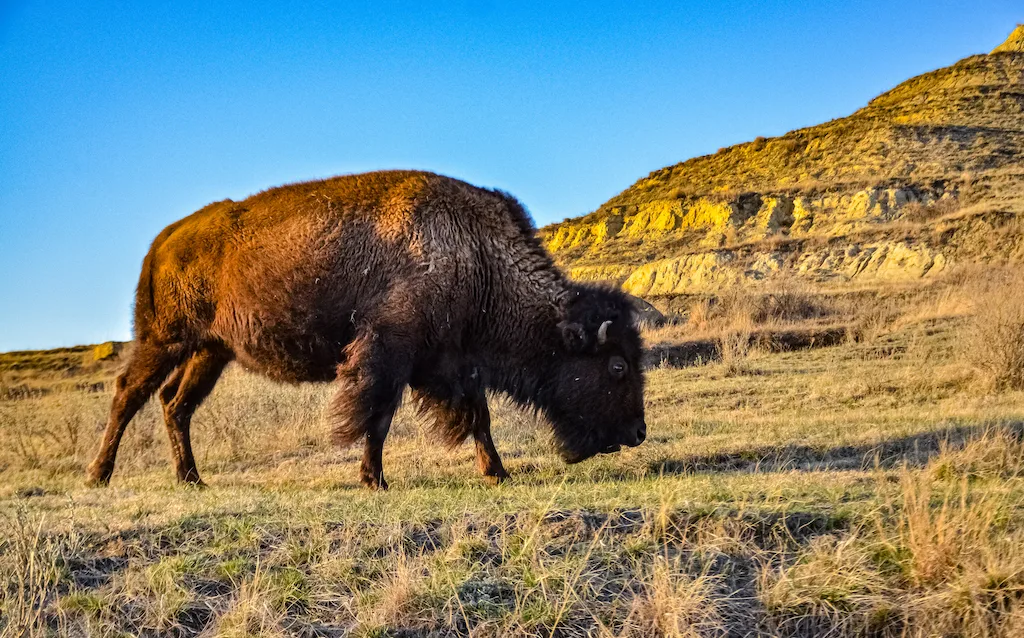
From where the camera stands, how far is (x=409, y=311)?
21.8 ft

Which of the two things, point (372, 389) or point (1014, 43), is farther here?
point (1014, 43)

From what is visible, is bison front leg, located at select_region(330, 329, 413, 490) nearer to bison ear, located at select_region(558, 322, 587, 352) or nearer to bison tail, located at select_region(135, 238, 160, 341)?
bison ear, located at select_region(558, 322, 587, 352)

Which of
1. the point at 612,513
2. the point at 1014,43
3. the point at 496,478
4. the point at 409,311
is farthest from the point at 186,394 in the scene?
the point at 1014,43

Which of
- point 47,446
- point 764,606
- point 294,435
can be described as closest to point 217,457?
point 294,435

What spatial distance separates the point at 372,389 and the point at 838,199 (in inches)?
1318

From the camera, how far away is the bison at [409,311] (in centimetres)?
673

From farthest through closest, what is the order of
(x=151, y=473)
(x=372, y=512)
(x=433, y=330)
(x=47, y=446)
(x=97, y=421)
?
1. (x=97, y=421)
2. (x=47, y=446)
3. (x=151, y=473)
4. (x=433, y=330)
5. (x=372, y=512)

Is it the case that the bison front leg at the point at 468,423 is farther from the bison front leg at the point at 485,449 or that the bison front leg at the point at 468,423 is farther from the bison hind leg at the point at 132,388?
the bison hind leg at the point at 132,388

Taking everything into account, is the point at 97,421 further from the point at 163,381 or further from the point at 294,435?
the point at 163,381

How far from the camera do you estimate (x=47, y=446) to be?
10.6m

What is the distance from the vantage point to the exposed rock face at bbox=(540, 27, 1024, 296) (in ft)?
97.8

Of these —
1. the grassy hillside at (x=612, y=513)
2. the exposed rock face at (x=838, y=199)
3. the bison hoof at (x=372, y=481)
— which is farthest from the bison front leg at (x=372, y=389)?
the exposed rock face at (x=838, y=199)

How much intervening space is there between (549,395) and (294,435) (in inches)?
173

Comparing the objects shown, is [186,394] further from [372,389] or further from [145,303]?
[372,389]
